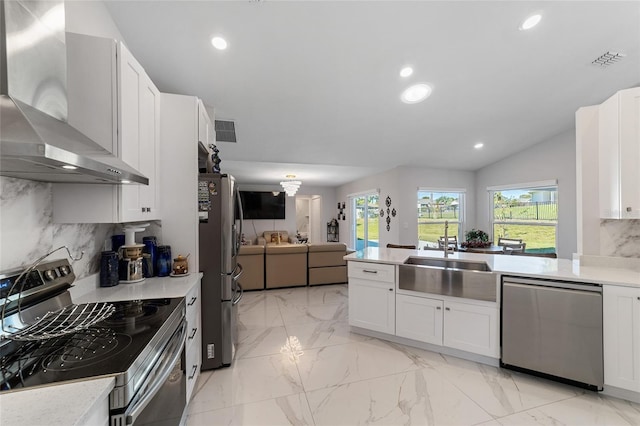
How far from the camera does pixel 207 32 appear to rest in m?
2.25

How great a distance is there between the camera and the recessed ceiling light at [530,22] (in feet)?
7.58

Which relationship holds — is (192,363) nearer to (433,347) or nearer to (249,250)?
(433,347)

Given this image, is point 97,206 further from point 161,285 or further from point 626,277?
point 626,277

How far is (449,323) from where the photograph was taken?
247 cm

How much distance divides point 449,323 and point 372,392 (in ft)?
3.40

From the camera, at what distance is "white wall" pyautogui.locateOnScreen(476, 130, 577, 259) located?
464 centimetres

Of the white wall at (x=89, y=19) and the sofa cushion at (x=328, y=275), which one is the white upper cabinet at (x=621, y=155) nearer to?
the sofa cushion at (x=328, y=275)

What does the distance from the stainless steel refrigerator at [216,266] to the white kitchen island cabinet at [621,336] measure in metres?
3.07

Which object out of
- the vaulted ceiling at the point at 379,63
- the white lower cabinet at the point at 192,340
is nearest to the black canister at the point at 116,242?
the white lower cabinet at the point at 192,340

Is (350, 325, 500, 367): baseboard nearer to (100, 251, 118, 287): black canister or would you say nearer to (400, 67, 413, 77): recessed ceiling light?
(100, 251, 118, 287): black canister

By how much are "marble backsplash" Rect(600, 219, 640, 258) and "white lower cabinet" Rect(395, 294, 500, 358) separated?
1351 mm

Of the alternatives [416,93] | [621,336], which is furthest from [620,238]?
[416,93]

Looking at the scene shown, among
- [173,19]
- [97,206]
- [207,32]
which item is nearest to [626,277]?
[97,206]

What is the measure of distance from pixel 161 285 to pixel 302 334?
172 cm
